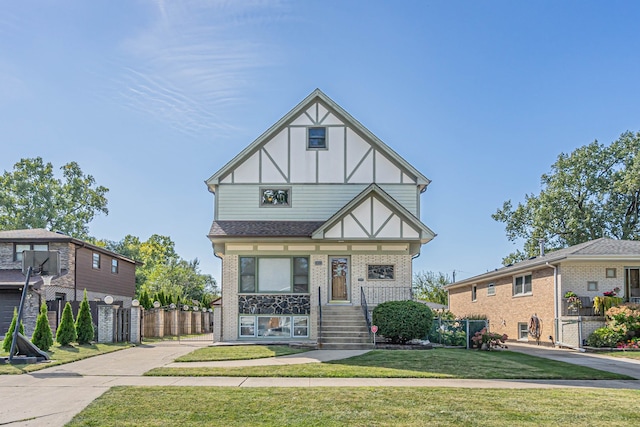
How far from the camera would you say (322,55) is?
16.3 metres

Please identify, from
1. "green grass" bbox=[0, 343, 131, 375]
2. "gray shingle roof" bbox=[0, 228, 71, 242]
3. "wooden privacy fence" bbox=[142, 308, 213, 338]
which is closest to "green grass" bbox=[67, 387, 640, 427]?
"green grass" bbox=[0, 343, 131, 375]

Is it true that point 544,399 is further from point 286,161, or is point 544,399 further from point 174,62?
point 286,161

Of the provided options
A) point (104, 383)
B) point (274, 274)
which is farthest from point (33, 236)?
point (104, 383)

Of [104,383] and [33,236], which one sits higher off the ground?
[33,236]

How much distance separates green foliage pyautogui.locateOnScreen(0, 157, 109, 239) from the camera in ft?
158

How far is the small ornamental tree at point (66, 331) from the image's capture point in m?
17.8

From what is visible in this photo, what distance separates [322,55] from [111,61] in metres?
6.34

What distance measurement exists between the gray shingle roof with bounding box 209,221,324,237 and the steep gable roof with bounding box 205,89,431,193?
6.54ft

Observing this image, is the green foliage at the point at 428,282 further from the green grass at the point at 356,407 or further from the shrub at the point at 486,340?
the green grass at the point at 356,407

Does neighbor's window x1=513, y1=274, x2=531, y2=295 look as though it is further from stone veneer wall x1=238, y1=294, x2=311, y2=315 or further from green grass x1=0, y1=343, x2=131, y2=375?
green grass x1=0, y1=343, x2=131, y2=375

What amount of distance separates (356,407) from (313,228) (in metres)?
12.6

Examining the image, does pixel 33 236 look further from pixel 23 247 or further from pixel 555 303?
pixel 555 303

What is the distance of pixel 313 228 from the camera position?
20734mm

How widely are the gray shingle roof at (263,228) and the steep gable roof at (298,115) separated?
1.99 m
